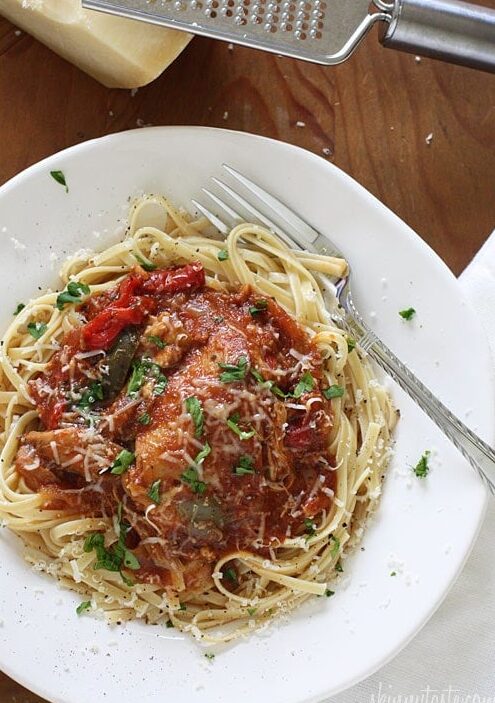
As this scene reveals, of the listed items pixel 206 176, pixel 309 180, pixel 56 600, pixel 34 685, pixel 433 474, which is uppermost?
pixel 309 180

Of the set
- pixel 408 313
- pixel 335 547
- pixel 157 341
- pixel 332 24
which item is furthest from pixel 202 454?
pixel 332 24

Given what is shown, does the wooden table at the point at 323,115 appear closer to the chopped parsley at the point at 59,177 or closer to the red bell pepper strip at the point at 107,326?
the chopped parsley at the point at 59,177

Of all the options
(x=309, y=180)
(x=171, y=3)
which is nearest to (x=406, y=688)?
(x=309, y=180)

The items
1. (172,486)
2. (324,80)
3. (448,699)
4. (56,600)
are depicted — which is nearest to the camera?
(172,486)

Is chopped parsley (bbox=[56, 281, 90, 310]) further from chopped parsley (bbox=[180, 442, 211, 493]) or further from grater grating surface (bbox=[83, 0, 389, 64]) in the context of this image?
grater grating surface (bbox=[83, 0, 389, 64])

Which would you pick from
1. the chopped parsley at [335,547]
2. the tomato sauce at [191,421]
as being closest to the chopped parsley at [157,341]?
the tomato sauce at [191,421]

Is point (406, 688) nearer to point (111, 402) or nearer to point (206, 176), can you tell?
point (111, 402)
